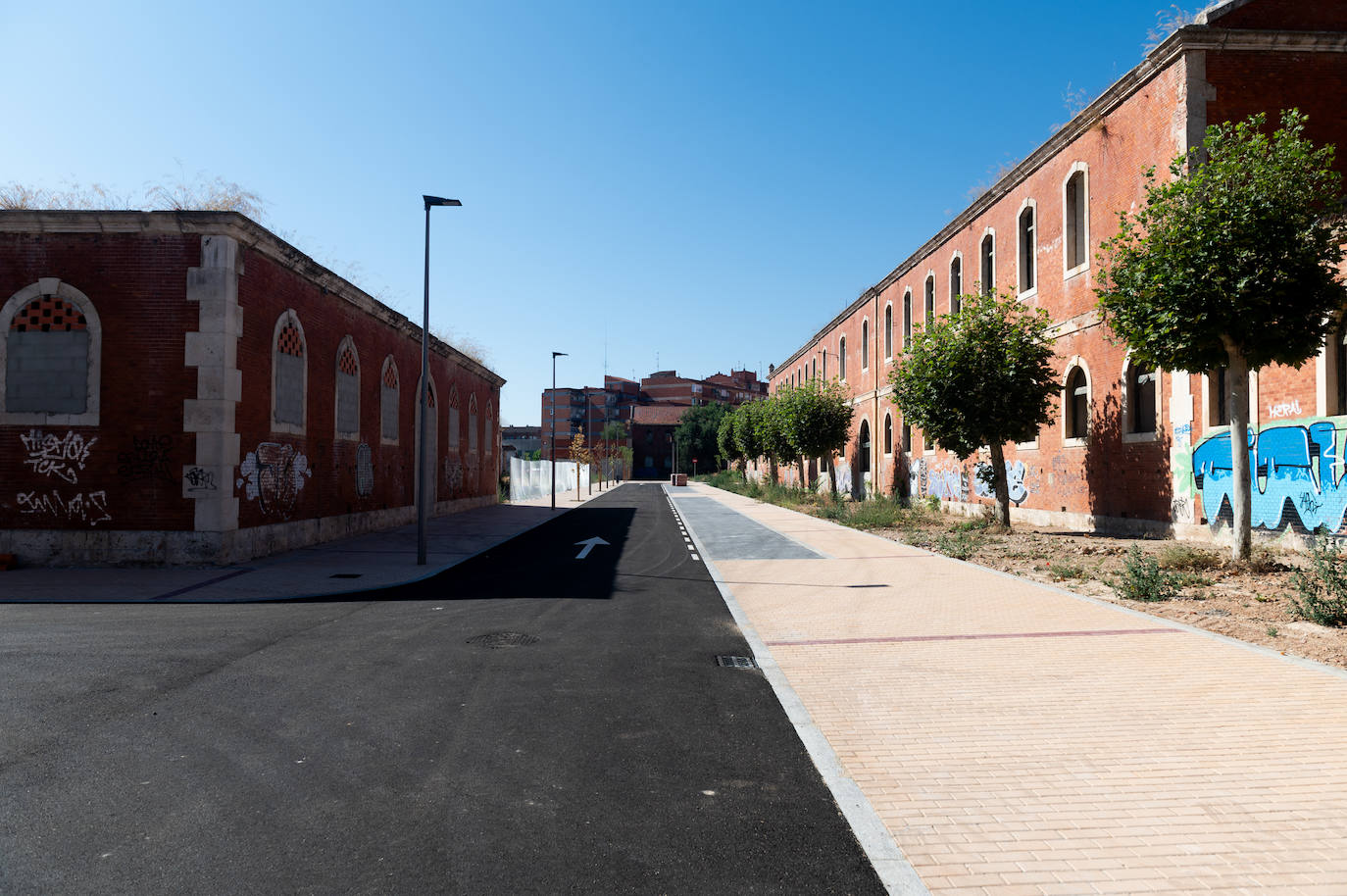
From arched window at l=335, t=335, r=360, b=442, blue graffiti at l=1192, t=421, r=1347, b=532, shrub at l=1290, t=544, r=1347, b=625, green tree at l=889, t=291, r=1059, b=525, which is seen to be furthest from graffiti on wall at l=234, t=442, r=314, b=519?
blue graffiti at l=1192, t=421, r=1347, b=532

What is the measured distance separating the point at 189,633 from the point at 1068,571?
12177mm

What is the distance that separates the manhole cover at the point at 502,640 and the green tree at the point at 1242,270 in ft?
33.4

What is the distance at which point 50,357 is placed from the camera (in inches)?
538

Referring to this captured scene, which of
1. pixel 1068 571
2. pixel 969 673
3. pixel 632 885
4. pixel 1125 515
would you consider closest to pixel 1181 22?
pixel 1125 515

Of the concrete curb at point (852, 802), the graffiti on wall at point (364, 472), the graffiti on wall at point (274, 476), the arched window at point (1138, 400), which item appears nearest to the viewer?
the concrete curb at point (852, 802)

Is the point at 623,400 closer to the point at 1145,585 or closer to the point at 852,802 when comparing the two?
the point at 1145,585

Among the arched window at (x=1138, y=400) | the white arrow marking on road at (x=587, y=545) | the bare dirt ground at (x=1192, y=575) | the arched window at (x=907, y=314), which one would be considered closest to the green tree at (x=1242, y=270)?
the bare dirt ground at (x=1192, y=575)

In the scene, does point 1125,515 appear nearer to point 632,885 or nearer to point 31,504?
point 632,885

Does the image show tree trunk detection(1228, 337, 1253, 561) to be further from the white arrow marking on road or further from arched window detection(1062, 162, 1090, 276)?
the white arrow marking on road

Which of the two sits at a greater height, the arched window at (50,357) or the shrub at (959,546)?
the arched window at (50,357)

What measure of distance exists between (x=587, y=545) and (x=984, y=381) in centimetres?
1063

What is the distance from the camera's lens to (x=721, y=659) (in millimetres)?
7227

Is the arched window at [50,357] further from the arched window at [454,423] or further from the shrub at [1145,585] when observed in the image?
the arched window at [454,423]

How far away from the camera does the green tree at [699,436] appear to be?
109 m
